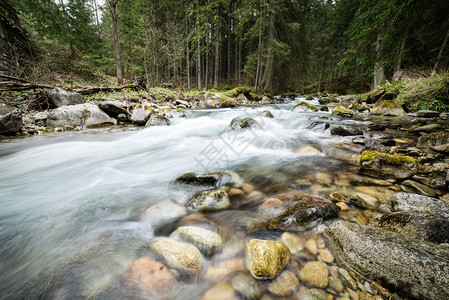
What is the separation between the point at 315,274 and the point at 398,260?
1.80ft

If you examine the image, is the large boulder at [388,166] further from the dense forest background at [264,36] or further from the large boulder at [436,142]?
the dense forest background at [264,36]

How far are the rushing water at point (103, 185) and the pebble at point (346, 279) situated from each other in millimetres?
1036

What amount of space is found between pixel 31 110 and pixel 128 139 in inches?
182

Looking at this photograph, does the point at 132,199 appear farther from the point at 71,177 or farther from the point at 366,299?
the point at 366,299

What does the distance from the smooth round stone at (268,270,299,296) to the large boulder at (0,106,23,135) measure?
7.73m

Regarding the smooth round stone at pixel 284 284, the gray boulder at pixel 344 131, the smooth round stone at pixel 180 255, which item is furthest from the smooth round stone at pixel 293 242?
the gray boulder at pixel 344 131

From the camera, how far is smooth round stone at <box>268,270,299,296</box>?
1.24m

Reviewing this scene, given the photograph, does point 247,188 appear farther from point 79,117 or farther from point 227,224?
point 79,117

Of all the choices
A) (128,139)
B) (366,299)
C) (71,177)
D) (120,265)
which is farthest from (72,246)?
(128,139)

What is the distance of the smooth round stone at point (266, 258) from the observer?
4.38 ft

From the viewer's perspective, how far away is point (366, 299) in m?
1.16

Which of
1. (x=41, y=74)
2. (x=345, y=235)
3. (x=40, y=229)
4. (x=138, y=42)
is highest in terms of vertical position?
(x=138, y=42)

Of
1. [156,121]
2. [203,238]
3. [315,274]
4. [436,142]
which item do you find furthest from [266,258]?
[156,121]

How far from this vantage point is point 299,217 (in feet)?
6.02
